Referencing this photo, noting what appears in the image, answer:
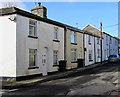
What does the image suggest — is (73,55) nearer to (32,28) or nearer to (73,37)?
(73,37)

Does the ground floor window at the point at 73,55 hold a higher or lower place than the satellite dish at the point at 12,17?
lower

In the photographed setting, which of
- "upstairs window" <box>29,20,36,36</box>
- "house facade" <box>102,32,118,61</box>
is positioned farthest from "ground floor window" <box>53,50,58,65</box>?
"house facade" <box>102,32,118,61</box>

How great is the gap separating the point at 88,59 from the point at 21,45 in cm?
1723

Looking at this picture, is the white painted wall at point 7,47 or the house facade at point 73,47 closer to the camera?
the white painted wall at point 7,47

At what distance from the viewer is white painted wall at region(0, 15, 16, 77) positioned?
13.4 metres

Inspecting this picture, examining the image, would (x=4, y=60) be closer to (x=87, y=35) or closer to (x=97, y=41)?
(x=87, y=35)

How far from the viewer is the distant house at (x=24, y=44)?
530 inches

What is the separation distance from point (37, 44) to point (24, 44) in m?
1.91

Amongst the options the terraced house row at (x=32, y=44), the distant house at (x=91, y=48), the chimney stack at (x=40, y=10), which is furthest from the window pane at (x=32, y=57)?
the distant house at (x=91, y=48)

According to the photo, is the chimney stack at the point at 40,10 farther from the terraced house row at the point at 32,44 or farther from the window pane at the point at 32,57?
the window pane at the point at 32,57

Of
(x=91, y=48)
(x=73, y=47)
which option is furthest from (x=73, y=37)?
(x=91, y=48)

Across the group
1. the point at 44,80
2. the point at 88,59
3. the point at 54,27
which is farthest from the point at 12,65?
the point at 88,59

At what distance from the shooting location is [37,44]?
15891 millimetres

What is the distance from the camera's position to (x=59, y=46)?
1991 cm
